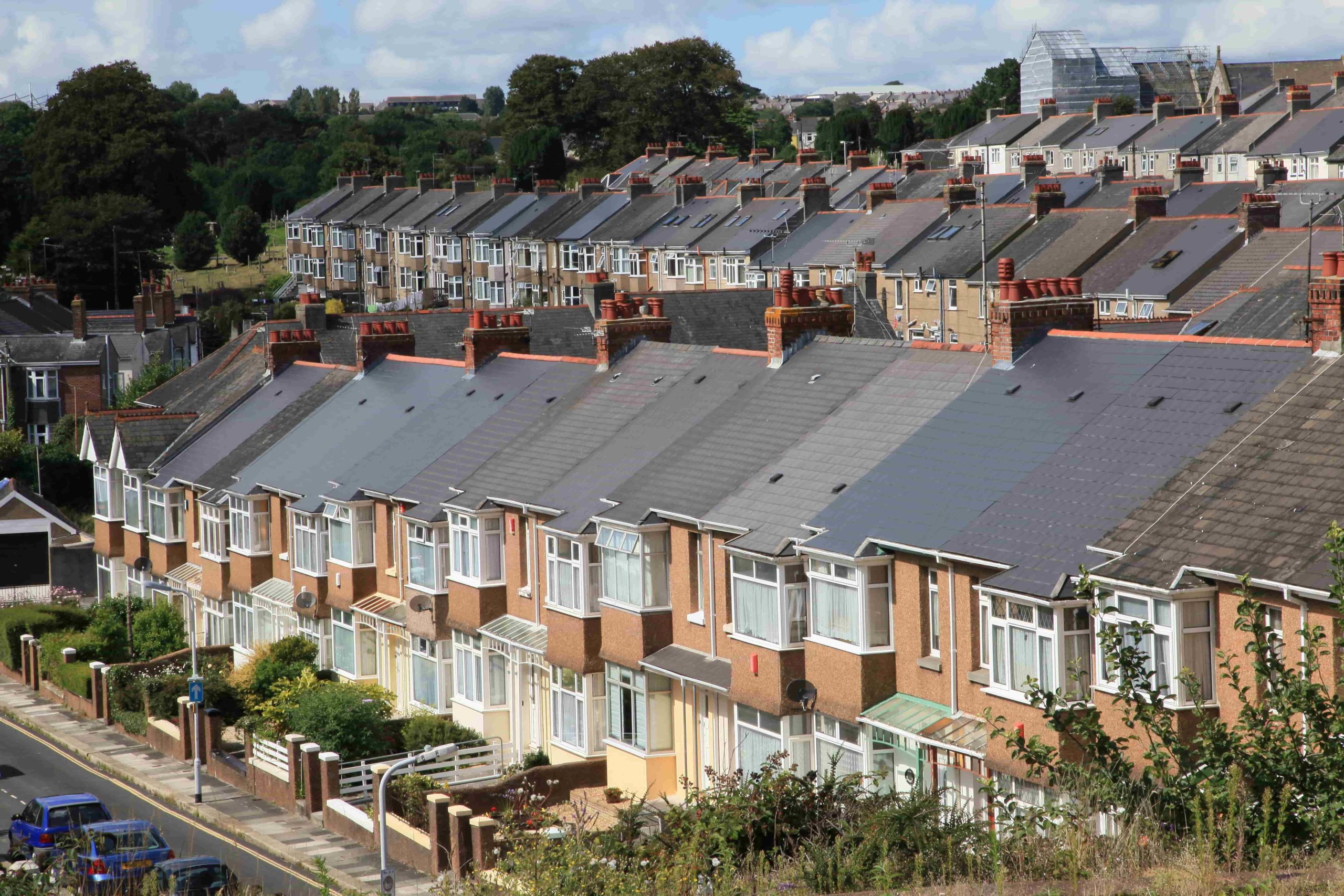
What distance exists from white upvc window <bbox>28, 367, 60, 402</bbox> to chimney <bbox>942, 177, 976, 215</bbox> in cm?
3703

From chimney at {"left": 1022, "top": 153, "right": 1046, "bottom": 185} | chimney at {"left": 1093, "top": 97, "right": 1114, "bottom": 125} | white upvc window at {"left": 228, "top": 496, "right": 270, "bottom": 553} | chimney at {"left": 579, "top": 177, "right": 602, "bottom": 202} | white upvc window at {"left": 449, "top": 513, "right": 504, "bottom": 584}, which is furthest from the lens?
chimney at {"left": 1093, "top": 97, "right": 1114, "bottom": 125}

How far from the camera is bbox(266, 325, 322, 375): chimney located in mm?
49750

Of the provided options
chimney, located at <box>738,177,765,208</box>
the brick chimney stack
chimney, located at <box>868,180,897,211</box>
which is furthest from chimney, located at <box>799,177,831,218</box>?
the brick chimney stack

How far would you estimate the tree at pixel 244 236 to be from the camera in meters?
130

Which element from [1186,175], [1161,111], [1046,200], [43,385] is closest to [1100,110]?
[1161,111]

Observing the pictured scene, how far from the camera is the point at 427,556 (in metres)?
35.4

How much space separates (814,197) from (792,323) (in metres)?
50.7

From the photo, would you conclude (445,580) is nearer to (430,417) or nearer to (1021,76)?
(430,417)

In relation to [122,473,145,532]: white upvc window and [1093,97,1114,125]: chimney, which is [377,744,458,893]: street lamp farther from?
[1093,97,1114,125]: chimney

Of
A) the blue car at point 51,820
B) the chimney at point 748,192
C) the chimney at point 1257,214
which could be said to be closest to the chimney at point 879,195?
the chimney at point 748,192

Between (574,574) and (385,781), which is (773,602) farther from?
(385,781)

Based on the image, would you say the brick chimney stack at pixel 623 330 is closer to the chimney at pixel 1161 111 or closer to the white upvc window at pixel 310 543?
the white upvc window at pixel 310 543

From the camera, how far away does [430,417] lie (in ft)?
132

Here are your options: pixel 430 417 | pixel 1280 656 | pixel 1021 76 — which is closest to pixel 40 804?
pixel 430 417
